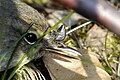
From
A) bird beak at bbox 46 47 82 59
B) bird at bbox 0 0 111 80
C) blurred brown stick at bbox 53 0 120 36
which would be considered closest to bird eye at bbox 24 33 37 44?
bird at bbox 0 0 111 80

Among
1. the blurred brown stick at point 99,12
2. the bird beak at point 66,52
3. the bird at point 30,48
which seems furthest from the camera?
the bird beak at point 66,52

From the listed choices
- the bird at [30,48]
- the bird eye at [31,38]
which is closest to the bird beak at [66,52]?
the bird at [30,48]

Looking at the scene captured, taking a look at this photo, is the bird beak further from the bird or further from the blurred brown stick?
the blurred brown stick

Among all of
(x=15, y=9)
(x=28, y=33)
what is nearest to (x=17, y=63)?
(x=28, y=33)

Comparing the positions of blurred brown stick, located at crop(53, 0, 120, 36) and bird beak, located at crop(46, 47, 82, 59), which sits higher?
bird beak, located at crop(46, 47, 82, 59)

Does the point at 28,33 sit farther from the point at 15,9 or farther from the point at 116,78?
the point at 116,78

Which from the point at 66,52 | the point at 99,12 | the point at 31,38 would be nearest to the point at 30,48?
the point at 31,38

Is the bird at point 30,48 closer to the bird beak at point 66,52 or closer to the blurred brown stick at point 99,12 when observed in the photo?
the bird beak at point 66,52
